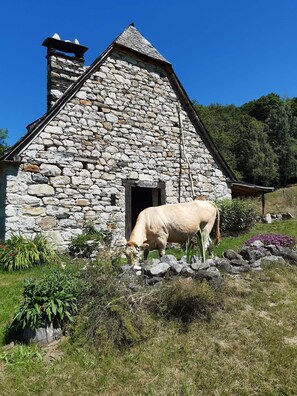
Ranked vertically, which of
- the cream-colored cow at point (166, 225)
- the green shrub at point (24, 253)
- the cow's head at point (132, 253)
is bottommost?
the green shrub at point (24, 253)

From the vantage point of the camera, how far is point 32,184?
8641mm

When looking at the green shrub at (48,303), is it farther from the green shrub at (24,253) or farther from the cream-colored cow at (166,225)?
the green shrub at (24,253)

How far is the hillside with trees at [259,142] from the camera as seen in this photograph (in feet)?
128

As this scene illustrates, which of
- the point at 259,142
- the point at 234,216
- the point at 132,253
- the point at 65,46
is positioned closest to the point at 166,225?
the point at 132,253

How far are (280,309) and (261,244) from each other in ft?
10.1

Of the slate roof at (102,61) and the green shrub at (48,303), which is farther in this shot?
the slate roof at (102,61)

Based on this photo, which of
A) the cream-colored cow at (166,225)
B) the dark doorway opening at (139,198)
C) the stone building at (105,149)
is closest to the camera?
the cream-colored cow at (166,225)

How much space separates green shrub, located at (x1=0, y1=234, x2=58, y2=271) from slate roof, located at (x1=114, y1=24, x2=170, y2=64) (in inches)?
287

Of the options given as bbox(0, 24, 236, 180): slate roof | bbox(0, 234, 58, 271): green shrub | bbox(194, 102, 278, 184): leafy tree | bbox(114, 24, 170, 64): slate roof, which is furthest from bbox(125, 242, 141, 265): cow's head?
bbox(194, 102, 278, 184): leafy tree

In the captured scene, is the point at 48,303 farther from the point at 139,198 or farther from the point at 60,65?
the point at 139,198

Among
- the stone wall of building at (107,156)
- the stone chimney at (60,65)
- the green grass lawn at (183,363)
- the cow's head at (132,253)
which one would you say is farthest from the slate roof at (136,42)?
the green grass lawn at (183,363)

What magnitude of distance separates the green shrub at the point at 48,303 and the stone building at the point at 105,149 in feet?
15.2

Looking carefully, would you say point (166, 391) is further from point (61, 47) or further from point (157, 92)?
point (61, 47)

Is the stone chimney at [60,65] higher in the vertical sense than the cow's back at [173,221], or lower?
higher
